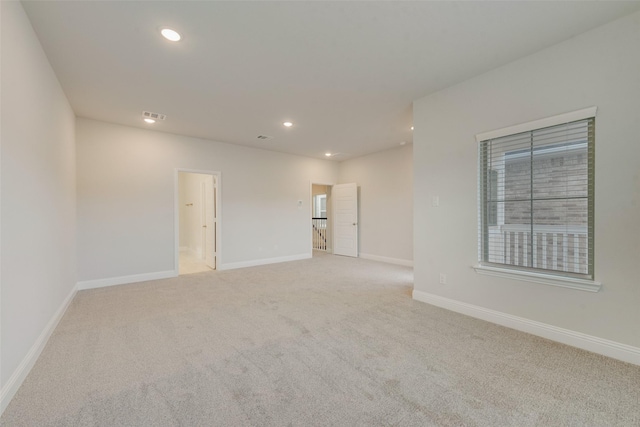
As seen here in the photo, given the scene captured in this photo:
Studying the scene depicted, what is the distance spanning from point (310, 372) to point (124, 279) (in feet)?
13.3

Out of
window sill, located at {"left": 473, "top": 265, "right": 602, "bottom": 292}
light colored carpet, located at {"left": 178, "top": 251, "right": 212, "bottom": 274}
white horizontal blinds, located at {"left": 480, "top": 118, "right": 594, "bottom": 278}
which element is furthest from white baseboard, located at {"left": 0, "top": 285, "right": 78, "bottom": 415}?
white horizontal blinds, located at {"left": 480, "top": 118, "right": 594, "bottom": 278}

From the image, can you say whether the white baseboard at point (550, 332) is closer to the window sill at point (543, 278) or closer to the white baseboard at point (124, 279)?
the window sill at point (543, 278)

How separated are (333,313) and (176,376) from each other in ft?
5.48

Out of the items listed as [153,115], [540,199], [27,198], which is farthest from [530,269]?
[153,115]

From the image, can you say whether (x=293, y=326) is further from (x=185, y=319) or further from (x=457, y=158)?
(x=457, y=158)

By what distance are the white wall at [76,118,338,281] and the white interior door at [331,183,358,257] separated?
151cm

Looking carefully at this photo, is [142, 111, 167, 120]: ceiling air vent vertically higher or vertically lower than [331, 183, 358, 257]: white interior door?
higher

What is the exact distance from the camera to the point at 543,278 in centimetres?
246

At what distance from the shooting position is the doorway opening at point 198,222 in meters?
5.45

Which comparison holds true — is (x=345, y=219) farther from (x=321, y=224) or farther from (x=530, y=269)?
(x=530, y=269)

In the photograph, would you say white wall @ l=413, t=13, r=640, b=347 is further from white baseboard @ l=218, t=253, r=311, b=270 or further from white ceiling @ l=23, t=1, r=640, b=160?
white baseboard @ l=218, t=253, r=311, b=270

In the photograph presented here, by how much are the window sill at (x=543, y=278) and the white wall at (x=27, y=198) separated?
394 centimetres

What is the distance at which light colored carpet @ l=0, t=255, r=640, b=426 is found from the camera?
153 cm

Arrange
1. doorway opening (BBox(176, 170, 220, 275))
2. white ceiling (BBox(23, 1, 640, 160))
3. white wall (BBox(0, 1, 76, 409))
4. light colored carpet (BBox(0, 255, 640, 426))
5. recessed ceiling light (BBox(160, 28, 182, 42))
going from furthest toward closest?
doorway opening (BBox(176, 170, 220, 275)) < recessed ceiling light (BBox(160, 28, 182, 42)) < white ceiling (BBox(23, 1, 640, 160)) < white wall (BBox(0, 1, 76, 409)) < light colored carpet (BBox(0, 255, 640, 426))
